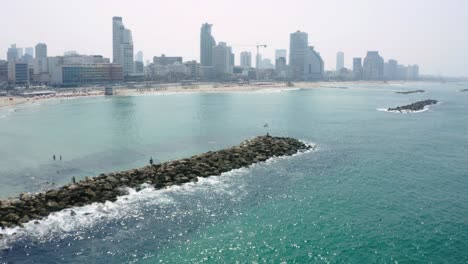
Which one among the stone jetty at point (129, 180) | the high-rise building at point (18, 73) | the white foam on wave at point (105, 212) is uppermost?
the high-rise building at point (18, 73)

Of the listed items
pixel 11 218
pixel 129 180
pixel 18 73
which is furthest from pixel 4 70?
pixel 11 218

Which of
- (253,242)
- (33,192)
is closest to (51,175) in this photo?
(33,192)

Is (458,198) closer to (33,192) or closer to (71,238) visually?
(71,238)

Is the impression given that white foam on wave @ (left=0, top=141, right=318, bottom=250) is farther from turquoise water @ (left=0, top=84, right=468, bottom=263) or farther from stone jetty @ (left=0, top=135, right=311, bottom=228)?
stone jetty @ (left=0, top=135, right=311, bottom=228)

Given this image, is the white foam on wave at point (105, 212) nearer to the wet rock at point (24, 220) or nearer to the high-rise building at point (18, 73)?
the wet rock at point (24, 220)

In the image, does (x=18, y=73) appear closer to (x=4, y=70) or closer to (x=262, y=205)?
(x=4, y=70)

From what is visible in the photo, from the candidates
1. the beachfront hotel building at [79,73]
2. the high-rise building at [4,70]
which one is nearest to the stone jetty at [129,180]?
the beachfront hotel building at [79,73]

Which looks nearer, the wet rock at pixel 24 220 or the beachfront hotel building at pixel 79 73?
the wet rock at pixel 24 220
